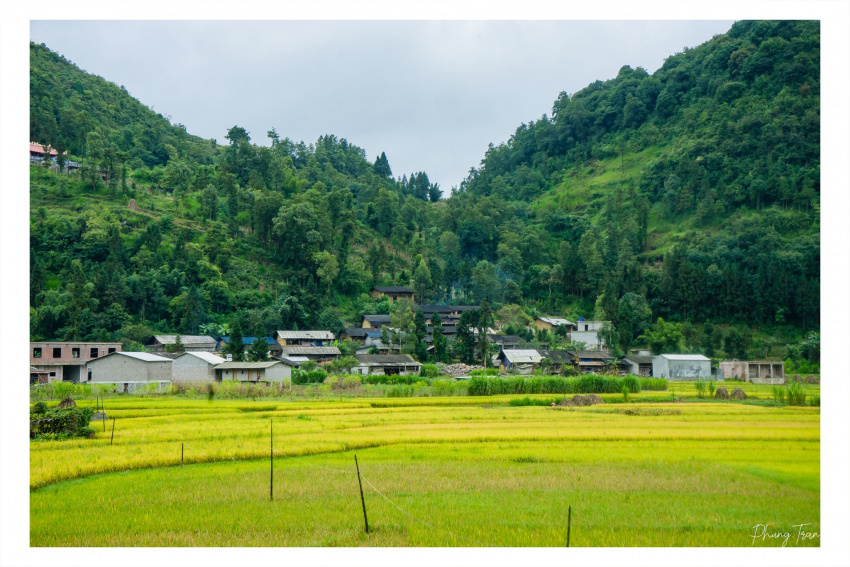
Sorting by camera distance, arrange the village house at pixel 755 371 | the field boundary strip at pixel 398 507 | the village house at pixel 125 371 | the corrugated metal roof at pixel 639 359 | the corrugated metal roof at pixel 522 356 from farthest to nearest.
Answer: the corrugated metal roof at pixel 522 356 → the corrugated metal roof at pixel 639 359 → the village house at pixel 755 371 → the village house at pixel 125 371 → the field boundary strip at pixel 398 507

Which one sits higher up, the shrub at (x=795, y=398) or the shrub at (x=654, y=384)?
the shrub at (x=795, y=398)

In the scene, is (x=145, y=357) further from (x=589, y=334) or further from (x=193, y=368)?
(x=589, y=334)

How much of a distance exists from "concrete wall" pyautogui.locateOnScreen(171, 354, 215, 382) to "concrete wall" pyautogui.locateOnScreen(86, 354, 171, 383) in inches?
54.2

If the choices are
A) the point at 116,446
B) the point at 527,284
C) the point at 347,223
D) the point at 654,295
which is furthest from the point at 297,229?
the point at 116,446

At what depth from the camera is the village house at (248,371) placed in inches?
1124

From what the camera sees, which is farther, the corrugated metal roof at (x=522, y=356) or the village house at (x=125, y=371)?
the corrugated metal roof at (x=522, y=356)

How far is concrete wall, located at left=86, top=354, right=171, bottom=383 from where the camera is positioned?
83.7ft

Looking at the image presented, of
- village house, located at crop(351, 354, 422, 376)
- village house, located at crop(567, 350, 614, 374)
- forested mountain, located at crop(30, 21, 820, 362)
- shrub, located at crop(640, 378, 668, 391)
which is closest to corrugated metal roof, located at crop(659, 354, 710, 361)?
Result: forested mountain, located at crop(30, 21, 820, 362)

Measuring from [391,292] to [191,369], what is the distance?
80.5 ft

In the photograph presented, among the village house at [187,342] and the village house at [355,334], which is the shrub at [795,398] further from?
the village house at [355,334]

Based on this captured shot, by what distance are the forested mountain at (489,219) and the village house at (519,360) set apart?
16.9 ft

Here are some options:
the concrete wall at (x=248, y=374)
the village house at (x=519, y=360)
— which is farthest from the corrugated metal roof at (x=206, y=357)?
the village house at (x=519, y=360)
